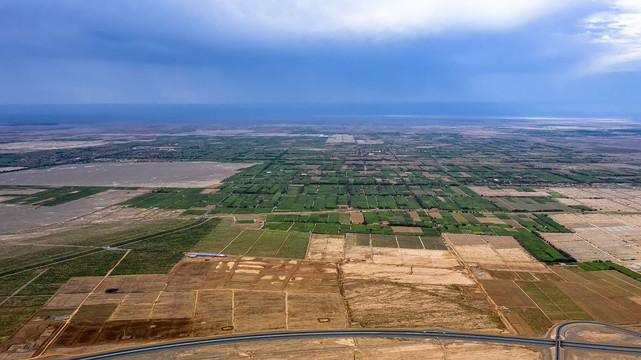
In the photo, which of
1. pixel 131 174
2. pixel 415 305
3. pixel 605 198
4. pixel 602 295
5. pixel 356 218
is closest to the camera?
pixel 415 305

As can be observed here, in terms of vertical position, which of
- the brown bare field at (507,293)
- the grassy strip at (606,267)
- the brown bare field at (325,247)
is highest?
the brown bare field at (325,247)

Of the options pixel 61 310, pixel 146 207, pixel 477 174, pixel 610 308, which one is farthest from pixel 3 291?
pixel 477 174

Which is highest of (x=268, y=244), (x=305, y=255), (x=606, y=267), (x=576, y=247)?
(x=268, y=244)

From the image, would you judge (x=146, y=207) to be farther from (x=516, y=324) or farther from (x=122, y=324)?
(x=516, y=324)

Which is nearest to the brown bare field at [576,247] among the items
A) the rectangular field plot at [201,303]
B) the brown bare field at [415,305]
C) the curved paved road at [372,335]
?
the curved paved road at [372,335]

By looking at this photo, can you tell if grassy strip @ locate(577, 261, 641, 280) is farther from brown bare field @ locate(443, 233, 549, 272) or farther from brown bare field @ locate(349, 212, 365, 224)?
brown bare field @ locate(349, 212, 365, 224)

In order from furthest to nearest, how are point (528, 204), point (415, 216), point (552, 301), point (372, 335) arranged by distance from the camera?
1. point (528, 204)
2. point (415, 216)
3. point (552, 301)
4. point (372, 335)

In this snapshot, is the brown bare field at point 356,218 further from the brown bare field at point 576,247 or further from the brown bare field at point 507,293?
the brown bare field at point 576,247

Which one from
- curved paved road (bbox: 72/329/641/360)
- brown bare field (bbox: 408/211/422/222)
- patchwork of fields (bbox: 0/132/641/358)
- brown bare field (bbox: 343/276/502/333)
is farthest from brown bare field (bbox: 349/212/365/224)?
curved paved road (bbox: 72/329/641/360)

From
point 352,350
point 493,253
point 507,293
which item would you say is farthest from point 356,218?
point 352,350

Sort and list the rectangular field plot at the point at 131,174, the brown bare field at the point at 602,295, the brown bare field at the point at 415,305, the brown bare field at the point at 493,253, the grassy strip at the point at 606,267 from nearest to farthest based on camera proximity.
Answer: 1. the brown bare field at the point at 415,305
2. the brown bare field at the point at 602,295
3. the grassy strip at the point at 606,267
4. the brown bare field at the point at 493,253
5. the rectangular field plot at the point at 131,174

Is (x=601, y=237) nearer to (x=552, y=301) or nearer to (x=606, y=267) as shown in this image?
(x=606, y=267)
